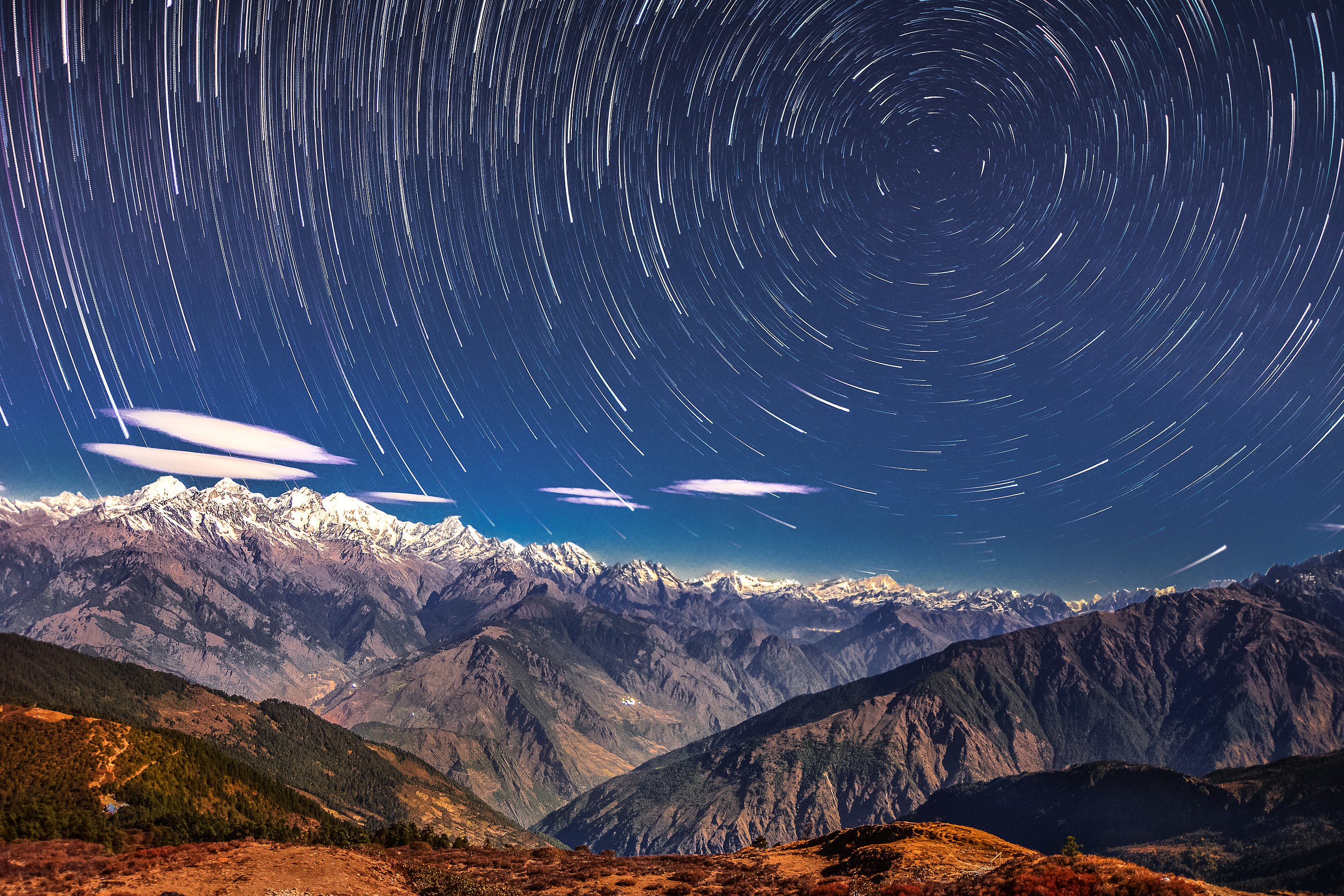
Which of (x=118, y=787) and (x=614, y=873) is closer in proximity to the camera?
(x=614, y=873)

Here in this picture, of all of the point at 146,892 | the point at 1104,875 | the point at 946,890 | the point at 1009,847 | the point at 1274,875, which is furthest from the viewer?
the point at 1274,875

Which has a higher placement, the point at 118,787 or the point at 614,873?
the point at 118,787

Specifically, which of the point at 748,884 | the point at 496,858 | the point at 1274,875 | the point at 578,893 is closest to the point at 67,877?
the point at 496,858

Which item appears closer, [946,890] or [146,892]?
[946,890]

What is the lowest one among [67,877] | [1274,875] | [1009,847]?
[1274,875]

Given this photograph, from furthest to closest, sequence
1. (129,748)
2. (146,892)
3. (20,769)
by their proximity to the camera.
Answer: (129,748) < (20,769) < (146,892)

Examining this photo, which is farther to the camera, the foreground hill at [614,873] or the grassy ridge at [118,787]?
the grassy ridge at [118,787]

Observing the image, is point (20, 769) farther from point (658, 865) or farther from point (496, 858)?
point (658, 865)

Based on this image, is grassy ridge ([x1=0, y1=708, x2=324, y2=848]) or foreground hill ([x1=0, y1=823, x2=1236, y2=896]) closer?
foreground hill ([x1=0, y1=823, x2=1236, y2=896])
